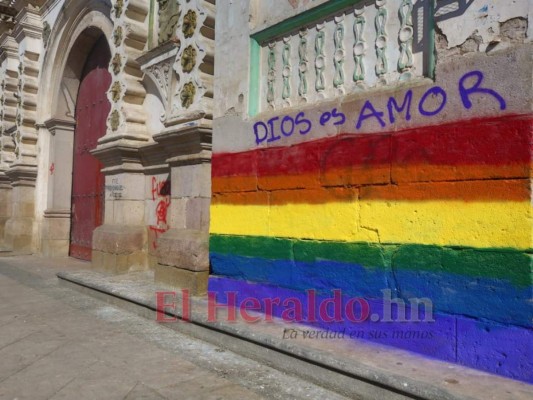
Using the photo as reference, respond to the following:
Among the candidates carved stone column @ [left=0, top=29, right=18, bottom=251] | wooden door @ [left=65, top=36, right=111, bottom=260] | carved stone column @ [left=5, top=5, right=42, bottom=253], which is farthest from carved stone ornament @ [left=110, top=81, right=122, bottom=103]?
carved stone column @ [left=0, top=29, right=18, bottom=251]

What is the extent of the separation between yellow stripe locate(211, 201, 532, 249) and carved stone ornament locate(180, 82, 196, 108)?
1.76 meters

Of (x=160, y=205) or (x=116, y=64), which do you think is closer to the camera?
(x=160, y=205)

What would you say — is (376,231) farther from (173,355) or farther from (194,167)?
(194,167)

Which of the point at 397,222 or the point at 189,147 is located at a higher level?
the point at 189,147

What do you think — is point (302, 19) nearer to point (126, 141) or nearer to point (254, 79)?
point (254, 79)

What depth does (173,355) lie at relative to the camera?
12.0ft

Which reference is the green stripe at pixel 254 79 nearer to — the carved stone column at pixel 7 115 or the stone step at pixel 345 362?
the stone step at pixel 345 362

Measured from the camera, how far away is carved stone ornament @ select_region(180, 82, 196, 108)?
567cm

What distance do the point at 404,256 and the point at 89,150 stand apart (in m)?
7.57

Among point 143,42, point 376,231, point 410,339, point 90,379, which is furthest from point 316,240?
point 143,42

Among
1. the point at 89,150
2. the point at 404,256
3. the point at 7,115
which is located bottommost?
the point at 404,256

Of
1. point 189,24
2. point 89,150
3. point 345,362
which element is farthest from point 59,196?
point 345,362

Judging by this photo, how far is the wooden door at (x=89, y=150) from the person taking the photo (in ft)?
29.2

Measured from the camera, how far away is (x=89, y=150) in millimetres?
9195
